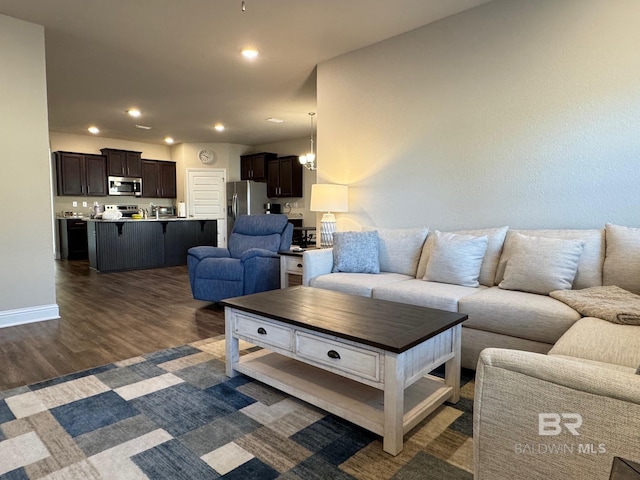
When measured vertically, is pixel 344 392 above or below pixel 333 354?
below

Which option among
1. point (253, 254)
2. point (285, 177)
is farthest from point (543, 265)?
point (285, 177)

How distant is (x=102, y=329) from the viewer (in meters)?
3.34

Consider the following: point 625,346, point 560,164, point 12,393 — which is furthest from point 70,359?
point 560,164

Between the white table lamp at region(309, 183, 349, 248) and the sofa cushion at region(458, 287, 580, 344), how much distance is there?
5.65 feet

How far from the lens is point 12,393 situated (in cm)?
215

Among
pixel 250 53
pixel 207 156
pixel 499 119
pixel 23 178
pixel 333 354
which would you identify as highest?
pixel 250 53

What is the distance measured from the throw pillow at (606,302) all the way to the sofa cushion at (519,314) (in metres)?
0.05

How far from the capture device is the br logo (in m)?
0.84

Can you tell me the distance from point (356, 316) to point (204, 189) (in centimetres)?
805

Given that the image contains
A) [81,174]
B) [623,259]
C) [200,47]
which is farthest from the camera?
[81,174]

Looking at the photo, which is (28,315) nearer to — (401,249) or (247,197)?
(401,249)

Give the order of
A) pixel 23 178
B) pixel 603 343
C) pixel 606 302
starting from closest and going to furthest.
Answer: pixel 603 343
pixel 606 302
pixel 23 178

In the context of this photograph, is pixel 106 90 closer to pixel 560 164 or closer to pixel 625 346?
pixel 560 164

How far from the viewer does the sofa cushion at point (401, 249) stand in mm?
3303
